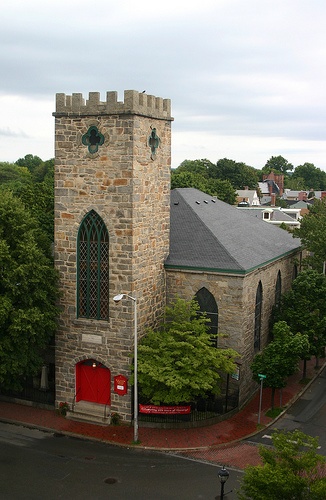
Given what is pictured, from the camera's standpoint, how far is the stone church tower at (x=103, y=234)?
25.8 meters

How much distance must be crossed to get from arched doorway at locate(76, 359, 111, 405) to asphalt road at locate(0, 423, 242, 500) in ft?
8.77

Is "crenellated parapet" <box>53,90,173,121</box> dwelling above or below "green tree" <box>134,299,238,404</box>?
above

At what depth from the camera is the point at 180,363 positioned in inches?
972

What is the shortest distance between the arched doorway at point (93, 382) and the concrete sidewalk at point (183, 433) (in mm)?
1362

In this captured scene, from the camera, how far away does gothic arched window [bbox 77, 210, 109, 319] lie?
2670cm

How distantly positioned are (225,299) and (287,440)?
11298mm

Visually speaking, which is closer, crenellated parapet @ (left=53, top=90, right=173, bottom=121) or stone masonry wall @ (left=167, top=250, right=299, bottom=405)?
crenellated parapet @ (left=53, top=90, right=173, bottom=121)

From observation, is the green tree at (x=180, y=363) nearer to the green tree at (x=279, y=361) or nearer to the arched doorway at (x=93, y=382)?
the green tree at (x=279, y=361)

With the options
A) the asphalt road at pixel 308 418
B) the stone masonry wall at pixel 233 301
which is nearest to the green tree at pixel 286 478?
the asphalt road at pixel 308 418

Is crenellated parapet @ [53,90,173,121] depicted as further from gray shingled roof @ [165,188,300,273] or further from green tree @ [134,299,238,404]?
green tree @ [134,299,238,404]

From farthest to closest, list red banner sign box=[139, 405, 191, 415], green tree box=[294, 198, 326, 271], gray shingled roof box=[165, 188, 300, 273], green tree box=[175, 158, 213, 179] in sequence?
green tree box=[175, 158, 213, 179], green tree box=[294, 198, 326, 271], gray shingled roof box=[165, 188, 300, 273], red banner sign box=[139, 405, 191, 415]

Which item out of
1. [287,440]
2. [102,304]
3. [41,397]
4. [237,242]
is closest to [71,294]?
[102,304]

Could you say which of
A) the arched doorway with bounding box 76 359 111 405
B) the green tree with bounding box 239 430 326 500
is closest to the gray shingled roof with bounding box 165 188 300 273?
the arched doorway with bounding box 76 359 111 405

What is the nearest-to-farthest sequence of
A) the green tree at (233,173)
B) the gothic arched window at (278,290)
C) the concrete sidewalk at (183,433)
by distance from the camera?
the concrete sidewalk at (183,433)
the gothic arched window at (278,290)
the green tree at (233,173)
